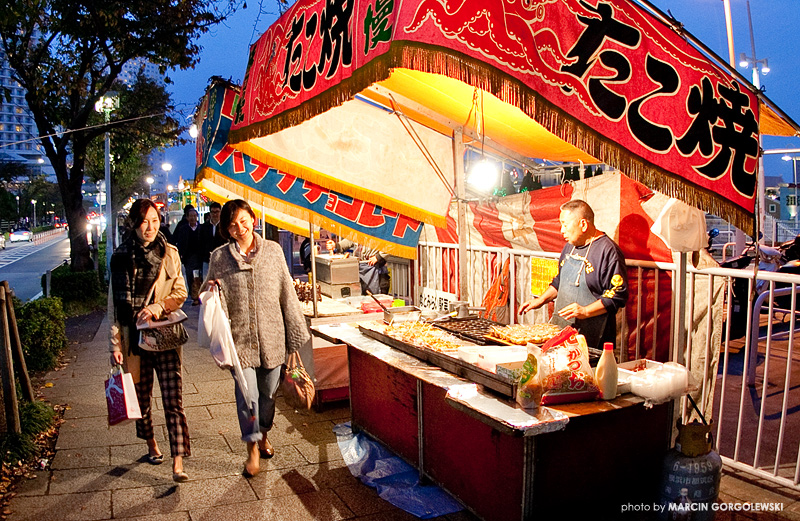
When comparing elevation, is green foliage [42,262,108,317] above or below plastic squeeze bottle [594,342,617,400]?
below

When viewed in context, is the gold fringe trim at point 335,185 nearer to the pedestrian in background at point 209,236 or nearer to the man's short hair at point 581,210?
the man's short hair at point 581,210

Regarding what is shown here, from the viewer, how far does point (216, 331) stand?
398 cm

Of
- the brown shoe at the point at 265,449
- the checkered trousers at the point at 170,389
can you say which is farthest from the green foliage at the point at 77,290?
the brown shoe at the point at 265,449

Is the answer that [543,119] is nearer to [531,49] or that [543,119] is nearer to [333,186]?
[531,49]

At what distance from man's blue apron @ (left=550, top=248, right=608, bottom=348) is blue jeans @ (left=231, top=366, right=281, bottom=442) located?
95.6 inches

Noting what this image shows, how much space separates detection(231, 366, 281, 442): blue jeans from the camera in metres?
4.19

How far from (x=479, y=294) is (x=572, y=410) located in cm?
425

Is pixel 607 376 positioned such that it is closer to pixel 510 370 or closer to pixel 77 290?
pixel 510 370

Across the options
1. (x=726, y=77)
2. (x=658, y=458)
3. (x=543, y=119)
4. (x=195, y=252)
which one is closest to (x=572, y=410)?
(x=658, y=458)

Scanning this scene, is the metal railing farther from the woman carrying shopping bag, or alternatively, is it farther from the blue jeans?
the woman carrying shopping bag

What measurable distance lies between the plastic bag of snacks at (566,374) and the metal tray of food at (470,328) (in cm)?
90

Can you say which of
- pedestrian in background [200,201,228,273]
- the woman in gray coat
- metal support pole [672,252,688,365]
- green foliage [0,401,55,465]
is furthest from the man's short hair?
pedestrian in background [200,201,228,273]

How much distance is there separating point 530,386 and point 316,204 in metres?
4.63

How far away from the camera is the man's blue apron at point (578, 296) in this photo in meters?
4.42
